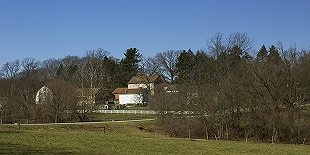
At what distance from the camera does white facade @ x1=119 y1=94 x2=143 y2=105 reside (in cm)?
9976

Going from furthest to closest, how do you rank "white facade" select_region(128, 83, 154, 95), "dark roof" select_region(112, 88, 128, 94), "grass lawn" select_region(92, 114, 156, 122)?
"dark roof" select_region(112, 88, 128, 94)
"white facade" select_region(128, 83, 154, 95)
"grass lawn" select_region(92, 114, 156, 122)

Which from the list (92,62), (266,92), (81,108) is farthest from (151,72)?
(266,92)

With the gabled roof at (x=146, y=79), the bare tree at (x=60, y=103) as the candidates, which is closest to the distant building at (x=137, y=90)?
the gabled roof at (x=146, y=79)

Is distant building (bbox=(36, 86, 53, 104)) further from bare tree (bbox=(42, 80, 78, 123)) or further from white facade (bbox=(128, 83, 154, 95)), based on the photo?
white facade (bbox=(128, 83, 154, 95))

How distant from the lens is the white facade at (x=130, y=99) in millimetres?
99756

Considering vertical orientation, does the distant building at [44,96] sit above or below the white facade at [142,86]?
below

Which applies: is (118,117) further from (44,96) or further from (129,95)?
(129,95)

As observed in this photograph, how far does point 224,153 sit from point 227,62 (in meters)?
43.8

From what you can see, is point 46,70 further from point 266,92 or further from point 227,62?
point 266,92

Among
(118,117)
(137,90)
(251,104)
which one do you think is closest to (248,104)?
(251,104)

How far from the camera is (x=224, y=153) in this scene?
24.6 metres

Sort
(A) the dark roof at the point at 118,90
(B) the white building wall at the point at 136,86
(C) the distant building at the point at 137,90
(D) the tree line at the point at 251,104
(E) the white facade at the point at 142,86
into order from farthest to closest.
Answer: (A) the dark roof at the point at 118,90 < (B) the white building wall at the point at 136,86 < (C) the distant building at the point at 137,90 < (E) the white facade at the point at 142,86 < (D) the tree line at the point at 251,104

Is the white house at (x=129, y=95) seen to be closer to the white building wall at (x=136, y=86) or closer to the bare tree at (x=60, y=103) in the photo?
the white building wall at (x=136, y=86)

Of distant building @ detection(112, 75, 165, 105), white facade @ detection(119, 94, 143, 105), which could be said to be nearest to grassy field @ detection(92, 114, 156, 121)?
distant building @ detection(112, 75, 165, 105)
